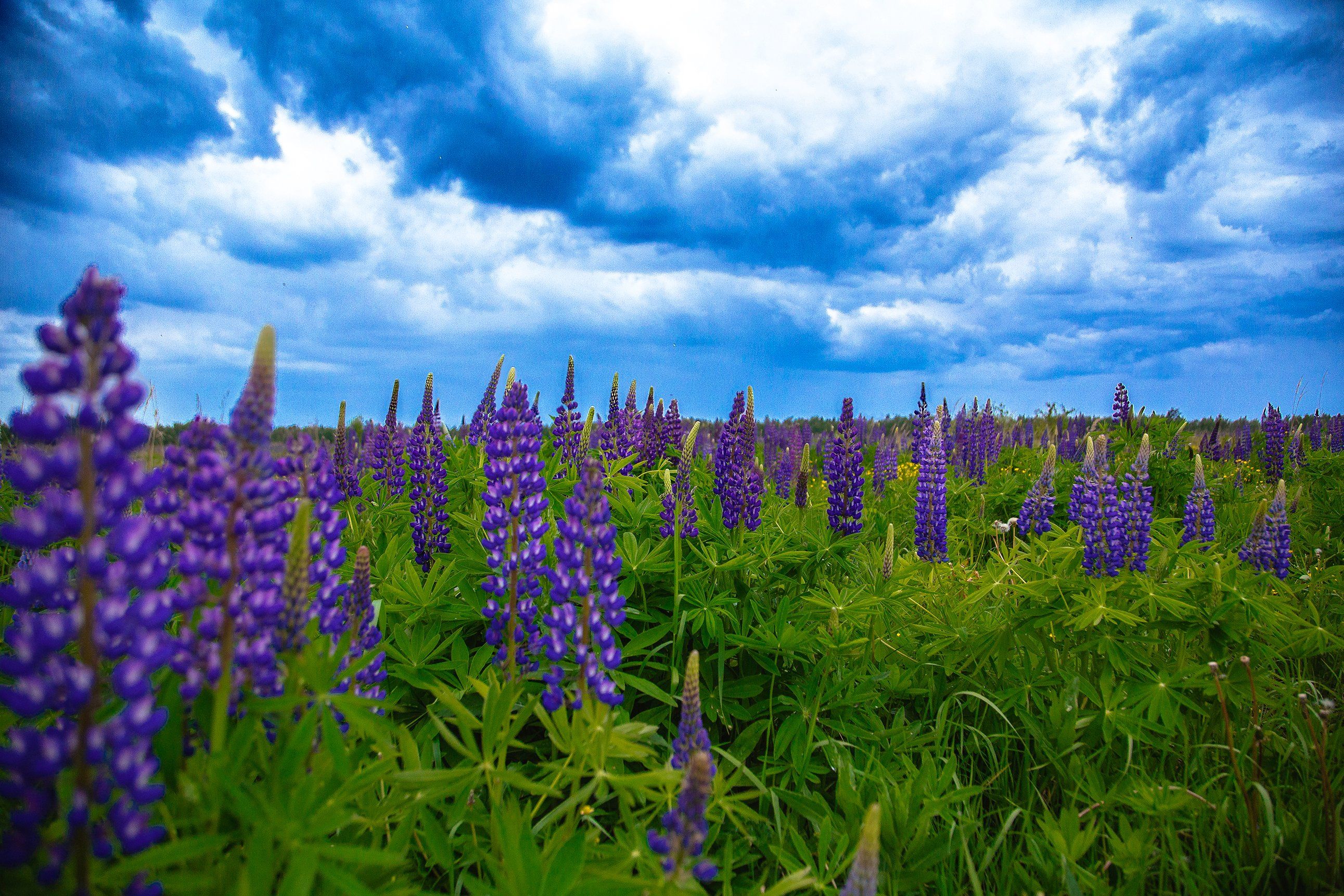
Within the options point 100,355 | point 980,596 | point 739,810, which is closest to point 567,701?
point 739,810

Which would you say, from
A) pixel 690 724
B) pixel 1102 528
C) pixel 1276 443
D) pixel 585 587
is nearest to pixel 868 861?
pixel 690 724

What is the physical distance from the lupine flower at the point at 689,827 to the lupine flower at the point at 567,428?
2901mm

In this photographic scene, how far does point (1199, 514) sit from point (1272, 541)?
104 centimetres

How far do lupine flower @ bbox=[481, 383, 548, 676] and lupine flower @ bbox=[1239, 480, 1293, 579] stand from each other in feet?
17.4

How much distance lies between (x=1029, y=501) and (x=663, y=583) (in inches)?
159

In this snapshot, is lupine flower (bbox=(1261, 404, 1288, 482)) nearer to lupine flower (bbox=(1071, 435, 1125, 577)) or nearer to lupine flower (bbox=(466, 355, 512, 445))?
lupine flower (bbox=(1071, 435, 1125, 577))

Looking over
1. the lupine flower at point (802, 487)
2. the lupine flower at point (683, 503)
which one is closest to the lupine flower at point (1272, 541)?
the lupine flower at point (802, 487)

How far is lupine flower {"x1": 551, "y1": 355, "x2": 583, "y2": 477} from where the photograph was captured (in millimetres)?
4613

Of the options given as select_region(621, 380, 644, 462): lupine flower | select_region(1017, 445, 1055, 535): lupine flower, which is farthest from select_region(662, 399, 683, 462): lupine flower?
select_region(1017, 445, 1055, 535): lupine flower

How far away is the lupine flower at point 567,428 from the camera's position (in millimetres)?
4613

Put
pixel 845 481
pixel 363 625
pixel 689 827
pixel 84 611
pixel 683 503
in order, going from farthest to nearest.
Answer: pixel 845 481, pixel 683 503, pixel 363 625, pixel 689 827, pixel 84 611

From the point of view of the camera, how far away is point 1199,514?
620 cm

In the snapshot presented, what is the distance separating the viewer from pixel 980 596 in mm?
4059

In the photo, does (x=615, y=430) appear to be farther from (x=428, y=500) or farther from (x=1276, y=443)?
(x=1276, y=443)
